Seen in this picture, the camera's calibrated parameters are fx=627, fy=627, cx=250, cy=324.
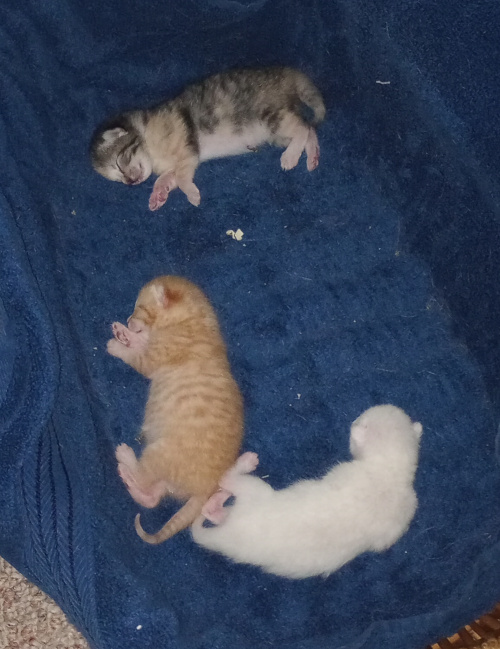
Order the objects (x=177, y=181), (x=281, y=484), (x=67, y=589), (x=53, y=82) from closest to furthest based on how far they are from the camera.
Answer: (x=67, y=589), (x=281, y=484), (x=53, y=82), (x=177, y=181)

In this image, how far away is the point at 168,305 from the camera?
163 centimetres

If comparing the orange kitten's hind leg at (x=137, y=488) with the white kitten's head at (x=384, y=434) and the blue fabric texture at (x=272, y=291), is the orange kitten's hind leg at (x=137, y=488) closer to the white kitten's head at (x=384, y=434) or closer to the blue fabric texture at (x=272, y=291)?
the blue fabric texture at (x=272, y=291)

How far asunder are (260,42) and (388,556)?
153cm

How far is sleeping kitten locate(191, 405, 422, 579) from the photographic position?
143 cm

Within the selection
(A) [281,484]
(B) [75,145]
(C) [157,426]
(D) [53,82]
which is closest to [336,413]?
(A) [281,484]

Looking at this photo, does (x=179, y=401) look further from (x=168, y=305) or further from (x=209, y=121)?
(x=209, y=121)

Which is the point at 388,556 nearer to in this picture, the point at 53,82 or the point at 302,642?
the point at 302,642

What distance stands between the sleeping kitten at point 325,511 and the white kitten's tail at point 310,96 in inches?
37.2

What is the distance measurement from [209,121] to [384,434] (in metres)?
1.06

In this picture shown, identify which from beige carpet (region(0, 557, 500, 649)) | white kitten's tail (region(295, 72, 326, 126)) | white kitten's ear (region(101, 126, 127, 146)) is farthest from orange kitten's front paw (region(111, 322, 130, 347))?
white kitten's tail (region(295, 72, 326, 126))

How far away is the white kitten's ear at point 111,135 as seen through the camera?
5.90ft

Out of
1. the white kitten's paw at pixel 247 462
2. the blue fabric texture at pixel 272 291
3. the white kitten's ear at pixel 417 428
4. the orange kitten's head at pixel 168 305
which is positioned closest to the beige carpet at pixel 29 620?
the blue fabric texture at pixel 272 291

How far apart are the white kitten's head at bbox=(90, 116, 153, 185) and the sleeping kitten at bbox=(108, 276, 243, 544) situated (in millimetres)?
371

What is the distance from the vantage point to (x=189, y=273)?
1862 millimetres
